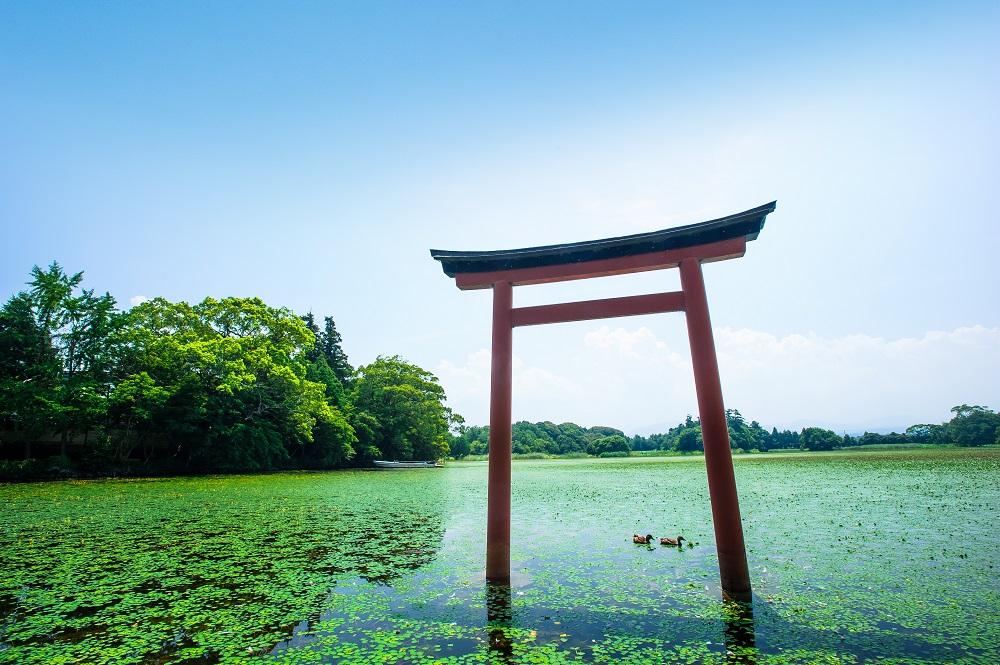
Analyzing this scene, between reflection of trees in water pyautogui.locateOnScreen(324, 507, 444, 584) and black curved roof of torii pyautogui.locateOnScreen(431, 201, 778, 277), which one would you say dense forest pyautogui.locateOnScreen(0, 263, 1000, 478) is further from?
black curved roof of torii pyautogui.locateOnScreen(431, 201, 778, 277)

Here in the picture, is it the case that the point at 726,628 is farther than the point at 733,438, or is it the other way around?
the point at 733,438

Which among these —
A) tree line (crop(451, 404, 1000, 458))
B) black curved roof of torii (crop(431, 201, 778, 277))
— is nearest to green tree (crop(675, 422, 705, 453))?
tree line (crop(451, 404, 1000, 458))

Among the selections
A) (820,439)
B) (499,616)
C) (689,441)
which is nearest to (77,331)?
(499,616)

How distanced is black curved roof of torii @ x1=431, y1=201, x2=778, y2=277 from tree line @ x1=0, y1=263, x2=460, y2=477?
1965 centimetres

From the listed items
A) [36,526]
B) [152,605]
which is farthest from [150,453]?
[152,605]

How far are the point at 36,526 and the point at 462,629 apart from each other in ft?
29.9

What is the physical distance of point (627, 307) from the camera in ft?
16.0

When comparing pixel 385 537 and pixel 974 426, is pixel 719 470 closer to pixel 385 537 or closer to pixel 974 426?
pixel 385 537

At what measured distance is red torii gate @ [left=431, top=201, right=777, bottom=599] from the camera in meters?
4.29

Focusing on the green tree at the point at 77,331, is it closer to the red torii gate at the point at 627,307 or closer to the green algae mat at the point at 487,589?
the green algae mat at the point at 487,589

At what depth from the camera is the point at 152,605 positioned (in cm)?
416

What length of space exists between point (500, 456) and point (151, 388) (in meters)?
20.6

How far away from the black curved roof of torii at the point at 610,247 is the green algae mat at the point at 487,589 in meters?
3.34

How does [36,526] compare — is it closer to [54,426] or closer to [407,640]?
[407,640]
